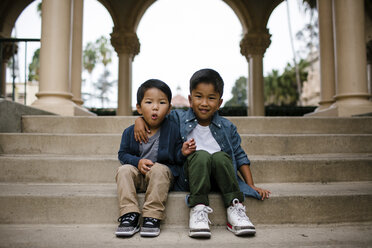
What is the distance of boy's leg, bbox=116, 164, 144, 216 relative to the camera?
1909 millimetres

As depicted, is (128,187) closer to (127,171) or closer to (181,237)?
(127,171)

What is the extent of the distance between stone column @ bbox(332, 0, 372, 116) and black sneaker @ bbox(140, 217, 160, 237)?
13.8ft

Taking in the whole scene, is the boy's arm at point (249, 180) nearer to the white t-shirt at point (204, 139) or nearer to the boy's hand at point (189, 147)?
the white t-shirt at point (204, 139)

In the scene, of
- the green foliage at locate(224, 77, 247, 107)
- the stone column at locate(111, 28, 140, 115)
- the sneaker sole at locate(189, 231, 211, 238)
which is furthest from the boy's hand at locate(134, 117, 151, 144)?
the green foliage at locate(224, 77, 247, 107)

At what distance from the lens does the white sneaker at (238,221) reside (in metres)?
1.81

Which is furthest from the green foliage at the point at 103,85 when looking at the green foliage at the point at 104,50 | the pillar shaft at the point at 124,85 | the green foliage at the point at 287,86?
the pillar shaft at the point at 124,85

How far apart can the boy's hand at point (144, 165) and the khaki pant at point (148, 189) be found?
28 millimetres

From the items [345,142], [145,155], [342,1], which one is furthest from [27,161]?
[342,1]

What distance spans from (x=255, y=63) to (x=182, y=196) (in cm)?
883

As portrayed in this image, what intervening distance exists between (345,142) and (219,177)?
1.98 meters

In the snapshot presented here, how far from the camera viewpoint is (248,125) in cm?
358

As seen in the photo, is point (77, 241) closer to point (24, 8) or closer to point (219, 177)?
point (219, 177)

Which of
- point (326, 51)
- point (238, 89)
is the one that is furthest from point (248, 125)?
point (238, 89)

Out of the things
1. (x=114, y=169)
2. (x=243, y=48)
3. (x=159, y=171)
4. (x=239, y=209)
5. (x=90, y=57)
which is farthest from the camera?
(x=90, y=57)
